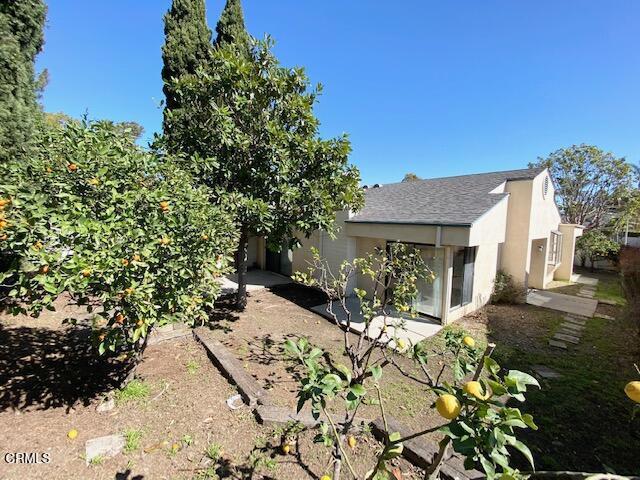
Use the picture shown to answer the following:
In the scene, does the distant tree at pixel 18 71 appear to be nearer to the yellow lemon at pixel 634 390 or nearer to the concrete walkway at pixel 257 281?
the concrete walkway at pixel 257 281

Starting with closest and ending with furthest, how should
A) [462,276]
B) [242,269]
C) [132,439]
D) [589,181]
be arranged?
[132,439] → [242,269] → [462,276] → [589,181]

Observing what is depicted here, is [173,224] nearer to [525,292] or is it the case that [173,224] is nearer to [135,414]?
[135,414]

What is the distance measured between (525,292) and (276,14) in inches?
552

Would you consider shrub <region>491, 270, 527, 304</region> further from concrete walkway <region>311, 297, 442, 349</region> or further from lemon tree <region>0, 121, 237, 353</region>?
lemon tree <region>0, 121, 237, 353</region>

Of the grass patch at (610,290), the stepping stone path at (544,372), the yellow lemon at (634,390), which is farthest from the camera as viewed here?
the grass patch at (610,290)

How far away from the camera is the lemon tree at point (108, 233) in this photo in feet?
9.46

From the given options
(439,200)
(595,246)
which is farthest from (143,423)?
(595,246)

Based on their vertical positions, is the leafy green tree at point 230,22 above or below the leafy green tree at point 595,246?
above

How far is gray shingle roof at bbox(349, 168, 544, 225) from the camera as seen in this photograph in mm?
8547

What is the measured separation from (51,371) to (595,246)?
30096mm

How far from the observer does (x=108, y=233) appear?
3064 millimetres

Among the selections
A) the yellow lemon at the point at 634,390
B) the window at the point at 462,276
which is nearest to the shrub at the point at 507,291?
the window at the point at 462,276

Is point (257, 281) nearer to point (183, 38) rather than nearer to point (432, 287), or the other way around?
point (432, 287)

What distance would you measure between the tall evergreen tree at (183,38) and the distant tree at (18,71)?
4372 mm
